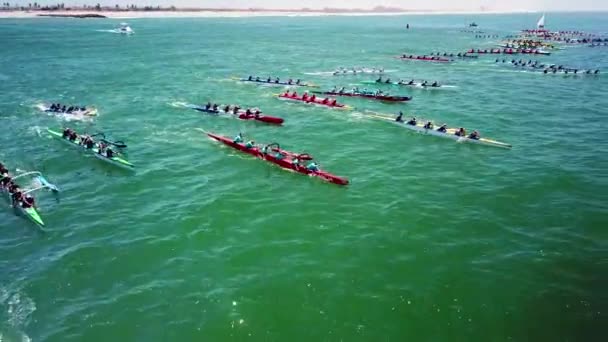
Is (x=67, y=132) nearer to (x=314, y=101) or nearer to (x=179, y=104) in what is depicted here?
(x=179, y=104)

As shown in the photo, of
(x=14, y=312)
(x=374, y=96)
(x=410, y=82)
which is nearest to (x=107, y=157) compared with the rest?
(x=14, y=312)

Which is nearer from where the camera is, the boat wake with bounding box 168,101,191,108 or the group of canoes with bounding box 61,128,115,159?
the group of canoes with bounding box 61,128,115,159

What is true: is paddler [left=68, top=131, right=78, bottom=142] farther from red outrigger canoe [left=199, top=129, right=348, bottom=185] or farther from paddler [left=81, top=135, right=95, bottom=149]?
red outrigger canoe [left=199, top=129, right=348, bottom=185]

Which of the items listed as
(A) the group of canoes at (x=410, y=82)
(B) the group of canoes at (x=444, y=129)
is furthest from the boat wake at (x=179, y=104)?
(A) the group of canoes at (x=410, y=82)

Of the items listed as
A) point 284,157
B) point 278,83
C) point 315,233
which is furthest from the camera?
point 278,83

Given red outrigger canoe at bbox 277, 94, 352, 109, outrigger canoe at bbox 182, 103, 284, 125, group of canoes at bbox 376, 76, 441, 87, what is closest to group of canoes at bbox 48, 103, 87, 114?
outrigger canoe at bbox 182, 103, 284, 125

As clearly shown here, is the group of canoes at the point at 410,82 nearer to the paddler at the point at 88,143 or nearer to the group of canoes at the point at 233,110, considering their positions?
the group of canoes at the point at 233,110

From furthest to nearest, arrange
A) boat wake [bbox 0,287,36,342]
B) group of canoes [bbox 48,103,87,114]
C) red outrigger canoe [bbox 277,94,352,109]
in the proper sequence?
red outrigger canoe [bbox 277,94,352,109] < group of canoes [bbox 48,103,87,114] < boat wake [bbox 0,287,36,342]
